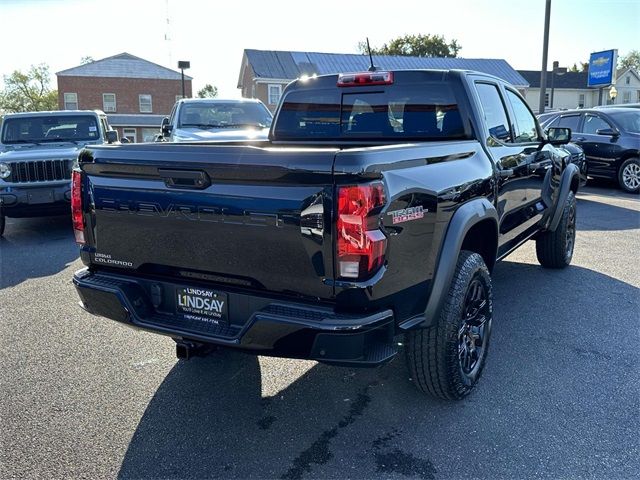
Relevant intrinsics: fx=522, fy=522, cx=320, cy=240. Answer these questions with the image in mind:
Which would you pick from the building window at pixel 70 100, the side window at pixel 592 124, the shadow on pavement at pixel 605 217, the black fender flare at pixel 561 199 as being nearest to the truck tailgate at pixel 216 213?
the black fender flare at pixel 561 199

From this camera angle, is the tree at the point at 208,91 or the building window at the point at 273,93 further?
the tree at the point at 208,91

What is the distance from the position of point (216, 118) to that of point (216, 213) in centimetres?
838

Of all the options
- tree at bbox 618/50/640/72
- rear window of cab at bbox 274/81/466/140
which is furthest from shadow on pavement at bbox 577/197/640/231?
tree at bbox 618/50/640/72

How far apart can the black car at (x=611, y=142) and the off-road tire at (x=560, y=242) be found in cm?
678

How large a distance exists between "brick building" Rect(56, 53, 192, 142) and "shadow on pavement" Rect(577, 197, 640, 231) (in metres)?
35.9

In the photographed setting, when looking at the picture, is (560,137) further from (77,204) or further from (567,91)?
(567,91)

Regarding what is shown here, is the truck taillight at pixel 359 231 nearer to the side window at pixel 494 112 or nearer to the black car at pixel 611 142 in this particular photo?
the side window at pixel 494 112

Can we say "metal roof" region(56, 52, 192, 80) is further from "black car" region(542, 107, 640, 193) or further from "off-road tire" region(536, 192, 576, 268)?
"off-road tire" region(536, 192, 576, 268)

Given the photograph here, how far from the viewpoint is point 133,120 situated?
40.6 meters

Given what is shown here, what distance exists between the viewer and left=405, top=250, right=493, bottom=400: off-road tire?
281 cm

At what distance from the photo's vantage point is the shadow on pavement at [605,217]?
8.17 m

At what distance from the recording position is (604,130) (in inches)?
450

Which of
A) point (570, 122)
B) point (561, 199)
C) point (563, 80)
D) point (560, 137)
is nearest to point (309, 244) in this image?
point (560, 137)

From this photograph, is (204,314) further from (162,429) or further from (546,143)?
(546,143)
